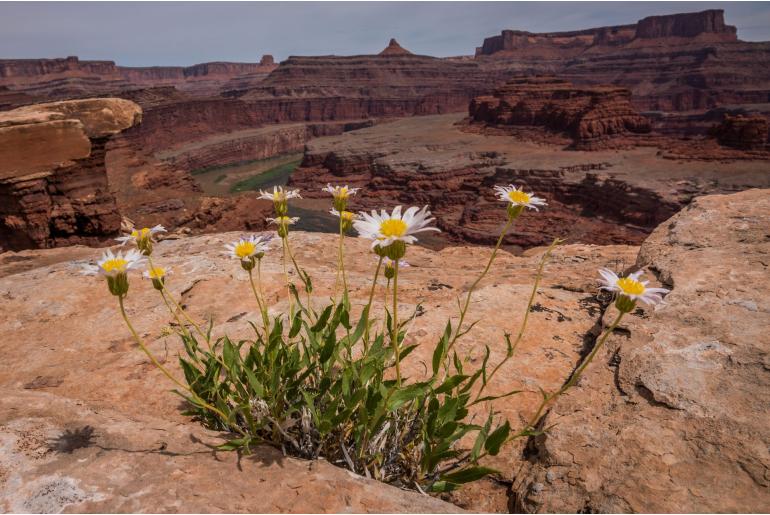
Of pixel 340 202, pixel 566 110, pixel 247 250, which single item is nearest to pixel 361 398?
pixel 247 250

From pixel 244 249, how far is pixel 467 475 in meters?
1.15

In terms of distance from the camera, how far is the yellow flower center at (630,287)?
4.76 feet

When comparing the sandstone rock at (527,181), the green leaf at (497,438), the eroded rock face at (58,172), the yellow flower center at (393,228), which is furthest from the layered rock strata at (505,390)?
the sandstone rock at (527,181)

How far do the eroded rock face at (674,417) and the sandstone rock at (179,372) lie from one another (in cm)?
24

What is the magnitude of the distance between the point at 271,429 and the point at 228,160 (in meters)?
58.7

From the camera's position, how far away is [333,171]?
43.3 metres

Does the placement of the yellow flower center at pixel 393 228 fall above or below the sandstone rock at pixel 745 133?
below

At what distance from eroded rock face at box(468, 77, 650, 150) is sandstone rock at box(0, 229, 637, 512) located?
3495 centimetres

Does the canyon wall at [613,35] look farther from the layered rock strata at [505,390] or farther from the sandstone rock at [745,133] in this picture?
the layered rock strata at [505,390]

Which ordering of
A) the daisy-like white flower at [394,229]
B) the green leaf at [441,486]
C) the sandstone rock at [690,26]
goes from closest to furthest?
the daisy-like white flower at [394,229], the green leaf at [441,486], the sandstone rock at [690,26]

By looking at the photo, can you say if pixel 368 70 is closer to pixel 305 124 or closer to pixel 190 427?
pixel 305 124

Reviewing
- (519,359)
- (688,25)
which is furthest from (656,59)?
(519,359)

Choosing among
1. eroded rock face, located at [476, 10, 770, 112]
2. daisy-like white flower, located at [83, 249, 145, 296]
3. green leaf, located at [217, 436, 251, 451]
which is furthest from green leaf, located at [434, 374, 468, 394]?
eroded rock face, located at [476, 10, 770, 112]

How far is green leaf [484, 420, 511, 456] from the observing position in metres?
1.51
